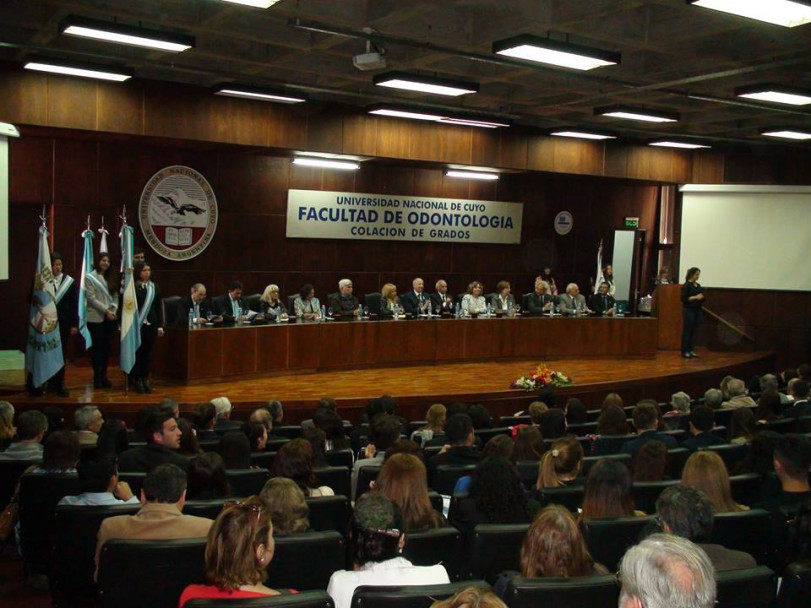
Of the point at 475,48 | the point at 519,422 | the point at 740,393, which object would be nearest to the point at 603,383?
the point at 740,393

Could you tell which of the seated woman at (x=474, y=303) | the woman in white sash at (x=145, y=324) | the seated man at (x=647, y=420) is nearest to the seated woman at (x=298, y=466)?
the seated man at (x=647, y=420)

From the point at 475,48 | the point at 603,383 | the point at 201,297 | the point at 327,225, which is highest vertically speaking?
the point at 475,48

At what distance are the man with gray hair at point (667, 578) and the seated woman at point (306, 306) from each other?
369 inches

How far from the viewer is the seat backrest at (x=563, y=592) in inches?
109

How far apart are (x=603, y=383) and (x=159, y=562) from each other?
8575mm

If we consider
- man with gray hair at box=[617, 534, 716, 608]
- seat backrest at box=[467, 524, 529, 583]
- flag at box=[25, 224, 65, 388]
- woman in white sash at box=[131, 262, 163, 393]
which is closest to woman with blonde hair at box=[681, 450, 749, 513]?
seat backrest at box=[467, 524, 529, 583]

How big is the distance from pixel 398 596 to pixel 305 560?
70cm

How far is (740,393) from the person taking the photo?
8578mm

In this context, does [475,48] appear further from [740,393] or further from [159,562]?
[159,562]

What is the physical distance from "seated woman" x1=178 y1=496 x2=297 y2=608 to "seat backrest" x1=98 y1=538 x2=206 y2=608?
437 millimetres

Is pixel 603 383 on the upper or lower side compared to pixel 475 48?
lower

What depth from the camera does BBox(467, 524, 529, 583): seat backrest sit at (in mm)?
3576

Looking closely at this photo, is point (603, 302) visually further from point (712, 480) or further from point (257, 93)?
point (712, 480)

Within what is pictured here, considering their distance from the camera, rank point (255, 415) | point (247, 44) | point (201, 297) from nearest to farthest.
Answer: point (255, 415), point (247, 44), point (201, 297)
